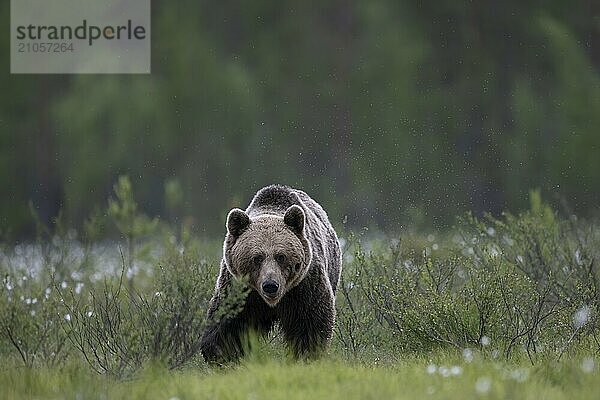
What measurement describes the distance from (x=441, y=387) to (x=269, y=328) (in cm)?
153

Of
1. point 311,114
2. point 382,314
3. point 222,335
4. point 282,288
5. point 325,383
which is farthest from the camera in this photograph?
point 311,114

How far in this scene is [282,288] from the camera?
190 inches

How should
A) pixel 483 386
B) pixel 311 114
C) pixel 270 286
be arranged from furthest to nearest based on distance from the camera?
pixel 311 114
pixel 270 286
pixel 483 386

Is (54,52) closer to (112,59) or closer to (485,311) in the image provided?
(112,59)

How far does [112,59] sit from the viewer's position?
16.2 meters

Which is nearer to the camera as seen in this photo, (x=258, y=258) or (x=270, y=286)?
(x=270, y=286)

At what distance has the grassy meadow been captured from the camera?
4.02 m

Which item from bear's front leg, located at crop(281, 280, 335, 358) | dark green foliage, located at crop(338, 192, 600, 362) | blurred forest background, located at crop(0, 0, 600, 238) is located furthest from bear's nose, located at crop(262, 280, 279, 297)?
blurred forest background, located at crop(0, 0, 600, 238)

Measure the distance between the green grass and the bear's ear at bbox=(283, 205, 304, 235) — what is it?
81cm

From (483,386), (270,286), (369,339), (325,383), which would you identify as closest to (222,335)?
(270,286)

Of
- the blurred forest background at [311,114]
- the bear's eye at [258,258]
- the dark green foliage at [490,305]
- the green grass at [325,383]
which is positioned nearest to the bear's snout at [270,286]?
the bear's eye at [258,258]

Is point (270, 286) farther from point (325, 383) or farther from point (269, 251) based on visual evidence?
point (325, 383)

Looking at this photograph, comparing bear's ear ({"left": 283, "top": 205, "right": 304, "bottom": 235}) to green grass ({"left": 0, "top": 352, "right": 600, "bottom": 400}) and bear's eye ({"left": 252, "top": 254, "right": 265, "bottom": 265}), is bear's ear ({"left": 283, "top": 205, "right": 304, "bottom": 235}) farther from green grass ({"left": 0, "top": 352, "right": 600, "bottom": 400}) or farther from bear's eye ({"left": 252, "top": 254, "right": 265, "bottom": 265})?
green grass ({"left": 0, "top": 352, "right": 600, "bottom": 400})

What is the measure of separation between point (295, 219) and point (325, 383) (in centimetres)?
120
